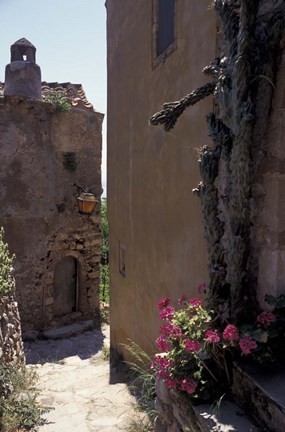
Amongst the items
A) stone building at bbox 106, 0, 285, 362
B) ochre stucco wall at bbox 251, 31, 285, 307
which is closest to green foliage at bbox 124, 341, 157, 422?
stone building at bbox 106, 0, 285, 362

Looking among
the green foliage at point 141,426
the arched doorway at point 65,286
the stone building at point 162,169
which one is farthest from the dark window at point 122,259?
the arched doorway at point 65,286

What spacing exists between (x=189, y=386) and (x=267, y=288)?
0.78 metres

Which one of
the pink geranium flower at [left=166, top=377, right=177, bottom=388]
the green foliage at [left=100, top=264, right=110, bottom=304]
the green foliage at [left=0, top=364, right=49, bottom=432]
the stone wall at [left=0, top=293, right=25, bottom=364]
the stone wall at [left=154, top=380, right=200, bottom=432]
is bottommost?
the green foliage at [left=100, top=264, right=110, bottom=304]

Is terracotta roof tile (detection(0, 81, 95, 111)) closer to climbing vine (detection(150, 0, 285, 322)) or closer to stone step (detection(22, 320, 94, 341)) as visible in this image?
stone step (detection(22, 320, 94, 341))

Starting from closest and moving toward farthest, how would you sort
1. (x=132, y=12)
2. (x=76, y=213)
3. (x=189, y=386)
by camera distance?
(x=189, y=386)
(x=132, y=12)
(x=76, y=213)

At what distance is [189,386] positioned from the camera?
2.28 m

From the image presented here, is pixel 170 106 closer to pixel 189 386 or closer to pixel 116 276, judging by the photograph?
pixel 189 386

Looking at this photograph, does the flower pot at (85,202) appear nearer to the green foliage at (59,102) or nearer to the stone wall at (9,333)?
the green foliage at (59,102)

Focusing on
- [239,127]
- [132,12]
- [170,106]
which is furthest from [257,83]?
[132,12]

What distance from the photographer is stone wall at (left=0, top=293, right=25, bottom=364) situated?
5.25 meters

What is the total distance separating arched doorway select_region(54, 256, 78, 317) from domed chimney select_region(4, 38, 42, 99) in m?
4.59

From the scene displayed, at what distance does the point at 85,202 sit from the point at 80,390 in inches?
193

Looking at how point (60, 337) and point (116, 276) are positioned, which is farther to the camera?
point (60, 337)

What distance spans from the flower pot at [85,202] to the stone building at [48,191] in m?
0.61
